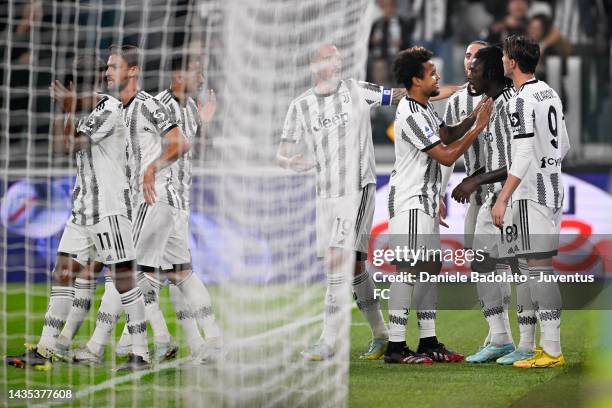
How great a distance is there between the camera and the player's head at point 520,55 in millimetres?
6520

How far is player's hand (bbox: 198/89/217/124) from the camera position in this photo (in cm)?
687

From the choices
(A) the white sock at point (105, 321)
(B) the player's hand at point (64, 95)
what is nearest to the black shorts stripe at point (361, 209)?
(A) the white sock at point (105, 321)

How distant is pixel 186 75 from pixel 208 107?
0.30 metres

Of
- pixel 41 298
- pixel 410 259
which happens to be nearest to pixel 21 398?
pixel 410 259

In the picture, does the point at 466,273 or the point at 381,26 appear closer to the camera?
the point at 466,273

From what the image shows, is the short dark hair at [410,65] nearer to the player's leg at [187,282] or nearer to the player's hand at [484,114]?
the player's hand at [484,114]

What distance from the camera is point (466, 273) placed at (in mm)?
10398

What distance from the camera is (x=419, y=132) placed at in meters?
6.70

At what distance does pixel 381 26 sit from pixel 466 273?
3.69 metres

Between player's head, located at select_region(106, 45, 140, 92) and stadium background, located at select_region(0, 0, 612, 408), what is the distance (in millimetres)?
2109

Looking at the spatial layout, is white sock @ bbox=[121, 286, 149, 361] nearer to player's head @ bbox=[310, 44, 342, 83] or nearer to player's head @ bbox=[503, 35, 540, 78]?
player's head @ bbox=[310, 44, 342, 83]

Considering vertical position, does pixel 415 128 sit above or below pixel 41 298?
above

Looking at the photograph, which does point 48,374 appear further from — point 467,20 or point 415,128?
point 467,20

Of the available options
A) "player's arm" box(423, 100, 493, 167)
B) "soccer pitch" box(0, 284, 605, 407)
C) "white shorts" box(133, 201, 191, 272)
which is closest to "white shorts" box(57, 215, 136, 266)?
"white shorts" box(133, 201, 191, 272)
